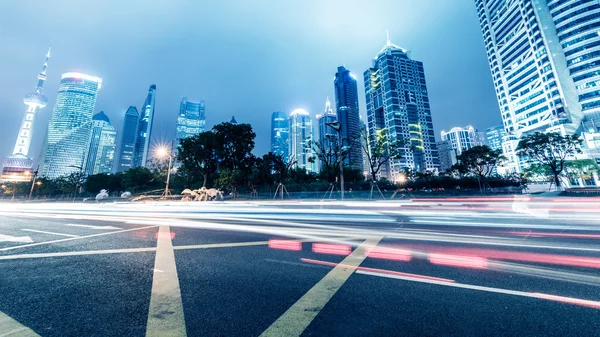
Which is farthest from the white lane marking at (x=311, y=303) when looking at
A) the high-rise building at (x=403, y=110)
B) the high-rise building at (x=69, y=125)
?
the high-rise building at (x=69, y=125)

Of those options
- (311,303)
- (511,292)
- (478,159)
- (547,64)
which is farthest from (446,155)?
(311,303)

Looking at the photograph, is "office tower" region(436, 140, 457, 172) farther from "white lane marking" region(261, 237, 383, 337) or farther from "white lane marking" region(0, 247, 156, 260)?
"white lane marking" region(0, 247, 156, 260)

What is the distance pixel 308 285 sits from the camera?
10.5ft

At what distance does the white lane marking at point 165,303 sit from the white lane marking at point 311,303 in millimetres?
911

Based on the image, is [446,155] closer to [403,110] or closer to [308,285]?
[403,110]

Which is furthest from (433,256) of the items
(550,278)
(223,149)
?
(223,149)

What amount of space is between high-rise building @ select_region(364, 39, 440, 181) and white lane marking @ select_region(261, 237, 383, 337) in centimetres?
14558

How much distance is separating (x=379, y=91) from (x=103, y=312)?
187 meters

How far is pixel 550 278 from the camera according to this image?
10.6 feet

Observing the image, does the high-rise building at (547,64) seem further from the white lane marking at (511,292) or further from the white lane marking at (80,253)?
the white lane marking at (80,253)

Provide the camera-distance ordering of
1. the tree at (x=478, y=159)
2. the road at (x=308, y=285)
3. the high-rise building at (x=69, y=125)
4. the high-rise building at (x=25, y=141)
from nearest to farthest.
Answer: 1. the road at (x=308, y=285)
2. the tree at (x=478, y=159)
3. the high-rise building at (x=25, y=141)
4. the high-rise building at (x=69, y=125)

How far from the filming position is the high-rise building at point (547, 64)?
71.0 metres

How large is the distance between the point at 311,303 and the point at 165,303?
1.78 meters

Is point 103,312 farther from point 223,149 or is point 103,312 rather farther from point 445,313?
point 223,149
